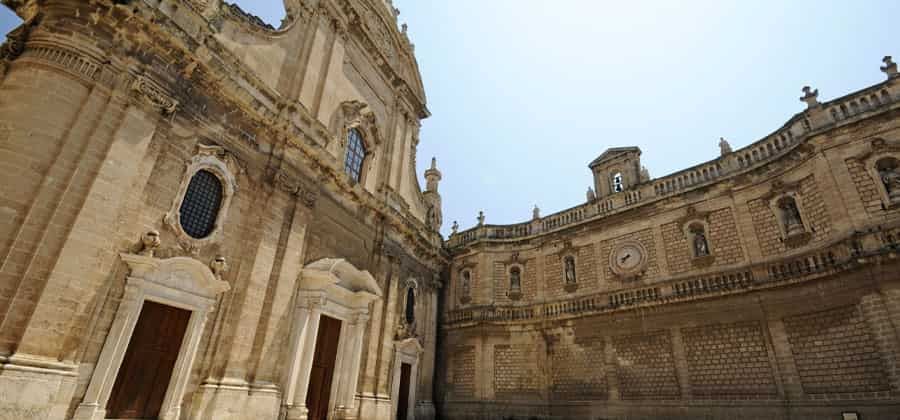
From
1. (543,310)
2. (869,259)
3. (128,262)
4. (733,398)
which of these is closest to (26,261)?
(128,262)

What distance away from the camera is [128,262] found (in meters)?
7.85

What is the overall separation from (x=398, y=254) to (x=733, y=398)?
11.5 meters

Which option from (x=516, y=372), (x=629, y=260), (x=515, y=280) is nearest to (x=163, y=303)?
(x=516, y=372)

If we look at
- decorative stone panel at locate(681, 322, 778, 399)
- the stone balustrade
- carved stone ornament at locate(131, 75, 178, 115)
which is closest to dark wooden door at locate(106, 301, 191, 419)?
carved stone ornament at locate(131, 75, 178, 115)

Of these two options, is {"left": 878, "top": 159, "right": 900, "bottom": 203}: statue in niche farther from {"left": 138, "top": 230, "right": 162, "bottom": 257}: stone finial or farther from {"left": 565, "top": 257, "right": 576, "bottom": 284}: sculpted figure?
{"left": 138, "top": 230, "right": 162, "bottom": 257}: stone finial

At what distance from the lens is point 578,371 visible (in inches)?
596

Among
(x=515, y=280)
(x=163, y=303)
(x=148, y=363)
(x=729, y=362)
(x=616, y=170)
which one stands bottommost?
(x=148, y=363)

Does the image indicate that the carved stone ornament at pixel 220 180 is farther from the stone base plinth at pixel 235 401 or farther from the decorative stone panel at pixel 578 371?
the decorative stone panel at pixel 578 371

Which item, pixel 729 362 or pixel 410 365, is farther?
pixel 410 365

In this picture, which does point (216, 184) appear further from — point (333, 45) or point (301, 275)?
point (333, 45)

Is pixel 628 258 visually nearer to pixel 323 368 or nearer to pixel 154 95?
pixel 323 368

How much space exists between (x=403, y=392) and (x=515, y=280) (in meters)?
6.36

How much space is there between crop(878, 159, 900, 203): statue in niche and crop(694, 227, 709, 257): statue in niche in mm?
4435

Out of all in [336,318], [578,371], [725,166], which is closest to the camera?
[336,318]
